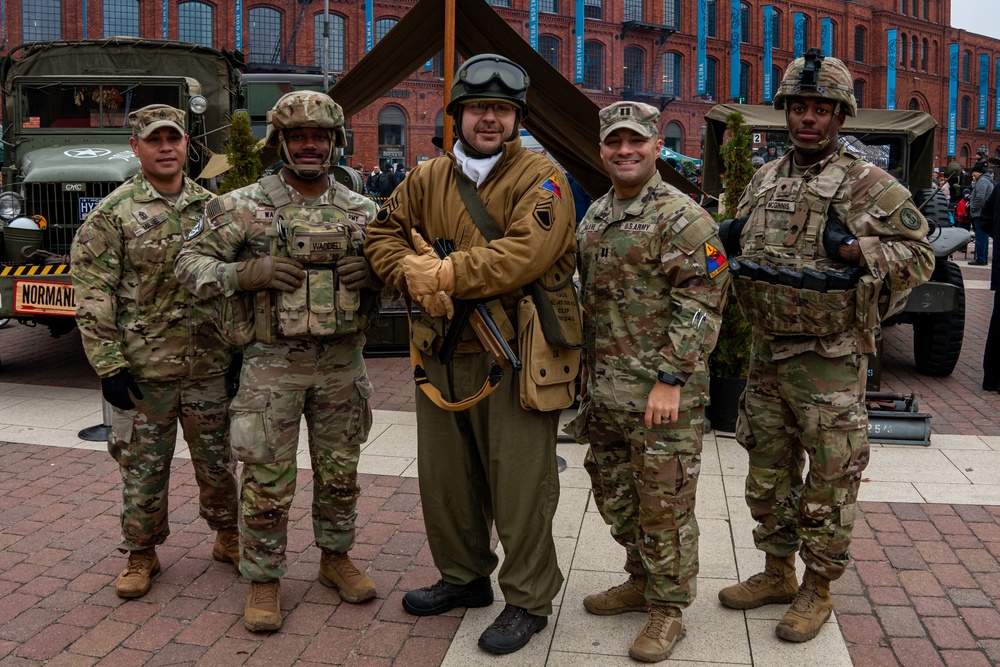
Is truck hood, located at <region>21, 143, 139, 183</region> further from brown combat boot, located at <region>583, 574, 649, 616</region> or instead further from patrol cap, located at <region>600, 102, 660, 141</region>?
brown combat boot, located at <region>583, 574, 649, 616</region>

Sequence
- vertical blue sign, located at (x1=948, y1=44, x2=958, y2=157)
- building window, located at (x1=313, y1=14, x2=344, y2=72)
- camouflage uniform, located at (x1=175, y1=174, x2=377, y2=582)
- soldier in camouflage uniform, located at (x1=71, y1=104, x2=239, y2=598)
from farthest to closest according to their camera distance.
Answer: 1. vertical blue sign, located at (x1=948, y1=44, x2=958, y2=157)
2. building window, located at (x1=313, y1=14, x2=344, y2=72)
3. soldier in camouflage uniform, located at (x1=71, y1=104, x2=239, y2=598)
4. camouflage uniform, located at (x1=175, y1=174, x2=377, y2=582)

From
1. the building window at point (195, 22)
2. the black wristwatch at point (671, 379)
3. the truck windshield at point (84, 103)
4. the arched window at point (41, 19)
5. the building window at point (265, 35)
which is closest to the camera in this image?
the black wristwatch at point (671, 379)

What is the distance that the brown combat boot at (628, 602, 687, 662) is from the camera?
341 cm

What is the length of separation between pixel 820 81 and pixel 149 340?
115 inches

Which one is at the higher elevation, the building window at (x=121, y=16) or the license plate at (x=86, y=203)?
the building window at (x=121, y=16)

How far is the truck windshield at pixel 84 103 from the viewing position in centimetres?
870

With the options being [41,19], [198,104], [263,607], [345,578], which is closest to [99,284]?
[263,607]

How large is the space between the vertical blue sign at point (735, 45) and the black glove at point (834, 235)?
4201cm


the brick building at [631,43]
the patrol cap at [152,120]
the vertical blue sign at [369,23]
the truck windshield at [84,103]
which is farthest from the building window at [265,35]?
the patrol cap at [152,120]

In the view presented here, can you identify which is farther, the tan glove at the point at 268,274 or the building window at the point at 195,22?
the building window at the point at 195,22

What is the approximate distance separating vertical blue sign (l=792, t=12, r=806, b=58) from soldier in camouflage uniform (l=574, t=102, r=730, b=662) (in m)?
47.7

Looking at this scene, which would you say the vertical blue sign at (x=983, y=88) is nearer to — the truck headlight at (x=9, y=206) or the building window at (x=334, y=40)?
the building window at (x=334, y=40)

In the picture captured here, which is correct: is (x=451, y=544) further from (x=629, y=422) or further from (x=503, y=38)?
(x=503, y=38)

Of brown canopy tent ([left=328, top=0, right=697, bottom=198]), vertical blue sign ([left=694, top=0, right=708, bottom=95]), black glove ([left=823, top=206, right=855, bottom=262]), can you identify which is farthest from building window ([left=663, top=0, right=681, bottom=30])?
black glove ([left=823, top=206, right=855, bottom=262])
